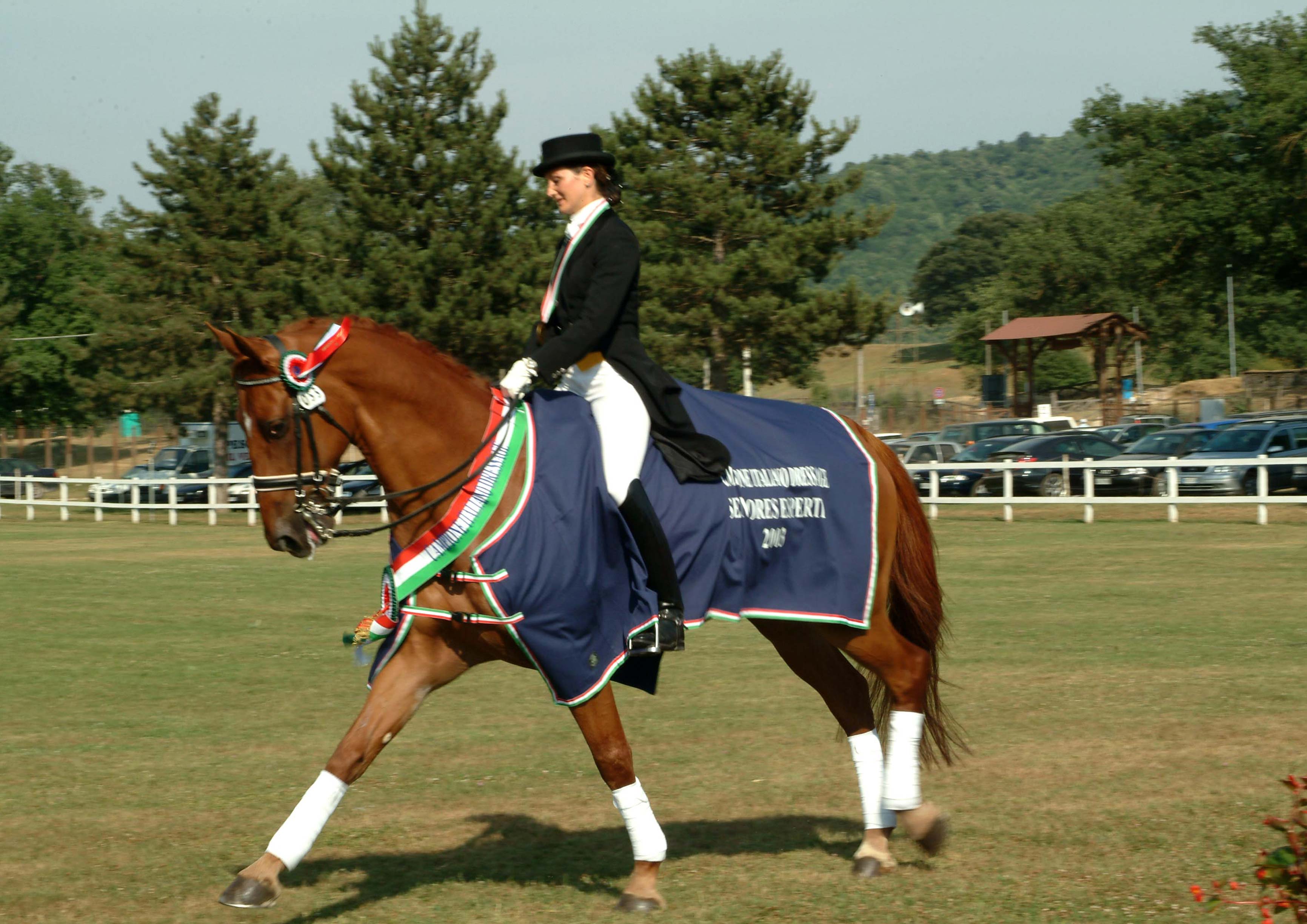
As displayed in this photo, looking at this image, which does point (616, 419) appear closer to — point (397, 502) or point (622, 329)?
point (622, 329)

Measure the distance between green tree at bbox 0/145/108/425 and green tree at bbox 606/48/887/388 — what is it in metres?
28.6

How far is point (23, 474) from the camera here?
5566 centimetres

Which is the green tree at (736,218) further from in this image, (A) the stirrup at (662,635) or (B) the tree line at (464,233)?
(A) the stirrup at (662,635)

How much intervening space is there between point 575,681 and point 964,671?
6214mm

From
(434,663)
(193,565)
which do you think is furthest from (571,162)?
(193,565)

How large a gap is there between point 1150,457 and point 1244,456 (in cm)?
311

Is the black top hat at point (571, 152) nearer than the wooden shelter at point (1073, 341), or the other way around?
the black top hat at point (571, 152)

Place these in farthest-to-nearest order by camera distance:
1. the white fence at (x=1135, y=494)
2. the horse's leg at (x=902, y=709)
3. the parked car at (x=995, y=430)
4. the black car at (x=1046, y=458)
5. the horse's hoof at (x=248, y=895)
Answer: the parked car at (x=995, y=430), the black car at (x=1046, y=458), the white fence at (x=1135, y=494), the horse's leg at (x=902, y=709), the horse's hoof at (x=248, y=895)

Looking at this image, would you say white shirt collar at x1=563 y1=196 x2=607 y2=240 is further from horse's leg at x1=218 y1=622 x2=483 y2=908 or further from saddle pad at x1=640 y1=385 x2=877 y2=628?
horse's leg at x1=218 y1=622 x2=483 y2=908

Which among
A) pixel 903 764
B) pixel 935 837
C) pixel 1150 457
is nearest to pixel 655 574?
pixel 903 764

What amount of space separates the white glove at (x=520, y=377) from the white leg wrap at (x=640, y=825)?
163cm

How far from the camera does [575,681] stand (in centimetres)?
542

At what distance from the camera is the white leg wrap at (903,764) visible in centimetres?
609

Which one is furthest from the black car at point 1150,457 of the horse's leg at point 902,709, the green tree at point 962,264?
the green tree at point 962,264
